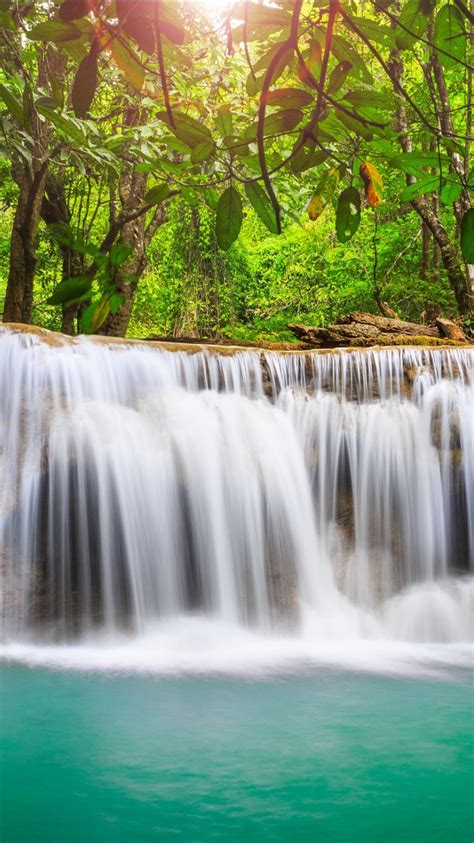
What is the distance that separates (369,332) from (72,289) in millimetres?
9406

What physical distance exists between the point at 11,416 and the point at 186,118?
6.57 metres

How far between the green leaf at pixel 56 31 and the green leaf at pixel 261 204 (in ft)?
1.22

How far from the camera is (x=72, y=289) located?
1.04m

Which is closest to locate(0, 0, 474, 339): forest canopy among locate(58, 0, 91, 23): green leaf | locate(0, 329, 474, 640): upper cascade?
locate(58, 0, 91, 23): green leaf

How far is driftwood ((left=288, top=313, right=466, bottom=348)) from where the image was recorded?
32.5ft

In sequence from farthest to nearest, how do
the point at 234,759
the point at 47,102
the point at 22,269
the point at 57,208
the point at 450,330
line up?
the point at 57,208
the point at 22,269
the point at 450,330
the point at 234,759
the point at 47,102

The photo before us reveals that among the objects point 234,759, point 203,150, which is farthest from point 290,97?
point 234,759

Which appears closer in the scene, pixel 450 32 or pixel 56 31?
pixel 56 31

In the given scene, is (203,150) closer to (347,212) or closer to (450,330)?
(347,212)

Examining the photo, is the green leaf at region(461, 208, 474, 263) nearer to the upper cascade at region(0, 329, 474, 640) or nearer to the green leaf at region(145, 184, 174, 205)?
the green leaf at region(145, 184, 174, 205)

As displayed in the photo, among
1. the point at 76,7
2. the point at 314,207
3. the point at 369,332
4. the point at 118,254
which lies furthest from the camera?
the point at 369,332

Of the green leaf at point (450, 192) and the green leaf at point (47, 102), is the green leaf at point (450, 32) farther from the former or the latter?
the green leaf at point (47, 102)

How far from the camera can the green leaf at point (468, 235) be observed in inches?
44.1

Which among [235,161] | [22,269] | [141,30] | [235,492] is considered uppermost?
[22,269]
